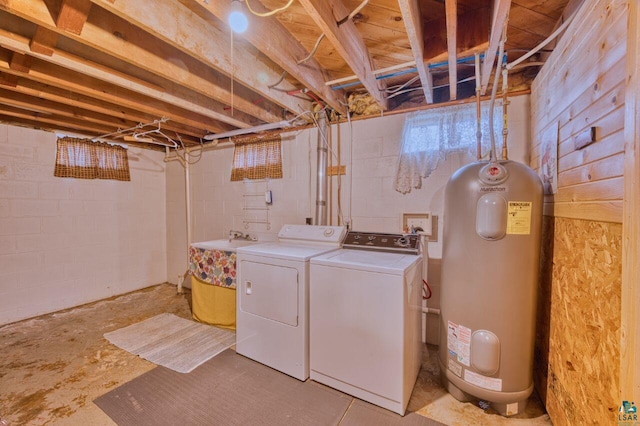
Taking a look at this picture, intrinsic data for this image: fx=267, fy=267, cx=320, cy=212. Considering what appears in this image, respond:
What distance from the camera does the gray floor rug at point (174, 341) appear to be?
7.41 feet

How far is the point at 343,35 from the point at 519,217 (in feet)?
4.77

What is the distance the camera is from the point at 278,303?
2.05 metres

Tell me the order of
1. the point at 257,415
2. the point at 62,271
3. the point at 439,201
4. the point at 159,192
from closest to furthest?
the point at 257,415 < the point at 439,201 < the point at 62,271 < the point at 159,192

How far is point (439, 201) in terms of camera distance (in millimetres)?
2400

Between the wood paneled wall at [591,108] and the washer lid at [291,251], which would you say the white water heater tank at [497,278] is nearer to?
the wood paneled wall at [591,108]

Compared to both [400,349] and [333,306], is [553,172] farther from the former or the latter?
[333,306]

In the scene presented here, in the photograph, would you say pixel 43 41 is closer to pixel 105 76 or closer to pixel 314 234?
pixel 105 76

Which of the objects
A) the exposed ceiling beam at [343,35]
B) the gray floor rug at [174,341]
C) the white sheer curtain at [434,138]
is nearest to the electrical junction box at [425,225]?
the white sheer curtain at [434,138]

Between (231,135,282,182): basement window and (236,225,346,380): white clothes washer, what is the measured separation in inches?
49.5

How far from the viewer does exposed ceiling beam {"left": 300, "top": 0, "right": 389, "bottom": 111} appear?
1.29 m

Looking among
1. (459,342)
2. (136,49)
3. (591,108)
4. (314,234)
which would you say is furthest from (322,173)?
(591,108)

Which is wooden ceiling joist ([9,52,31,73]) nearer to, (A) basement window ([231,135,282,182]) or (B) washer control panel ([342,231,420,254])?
(A) basement window ([231,135,282,182])

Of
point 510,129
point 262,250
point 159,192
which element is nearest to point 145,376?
point 262,250

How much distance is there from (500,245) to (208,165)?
3.63m
